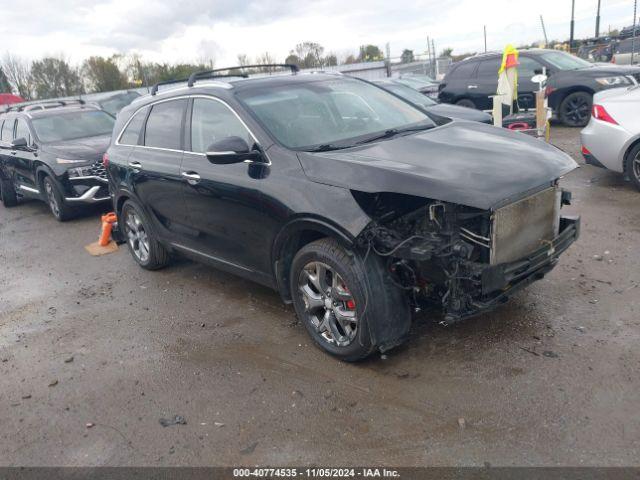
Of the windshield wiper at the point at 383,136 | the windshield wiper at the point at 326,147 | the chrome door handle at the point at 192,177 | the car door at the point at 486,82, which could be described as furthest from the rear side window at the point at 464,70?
the windshield wiper at the point at 326,147

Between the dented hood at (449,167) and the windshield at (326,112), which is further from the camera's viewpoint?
the windshield at (326,112)

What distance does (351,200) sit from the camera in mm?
3459

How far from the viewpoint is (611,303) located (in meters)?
4.24

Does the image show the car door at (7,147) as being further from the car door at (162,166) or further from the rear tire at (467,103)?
the rear tire at (467,103)

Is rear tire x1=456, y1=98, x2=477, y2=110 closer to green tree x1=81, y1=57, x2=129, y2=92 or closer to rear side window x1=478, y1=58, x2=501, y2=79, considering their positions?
rear side window x1=478, y1=58, x2=501, y2=79

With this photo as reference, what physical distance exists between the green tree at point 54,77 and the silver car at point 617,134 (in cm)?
3924

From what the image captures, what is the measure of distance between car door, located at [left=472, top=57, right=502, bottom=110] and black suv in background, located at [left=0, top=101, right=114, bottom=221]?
8460mm

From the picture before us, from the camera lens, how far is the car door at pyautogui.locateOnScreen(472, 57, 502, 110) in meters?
13.2

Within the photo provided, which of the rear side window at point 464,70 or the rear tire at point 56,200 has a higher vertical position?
the rear side window at point 464,70

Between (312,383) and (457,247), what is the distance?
4.32 feet

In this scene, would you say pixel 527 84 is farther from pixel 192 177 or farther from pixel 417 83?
pixel 192 177

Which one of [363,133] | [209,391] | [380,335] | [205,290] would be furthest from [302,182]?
[205,290]

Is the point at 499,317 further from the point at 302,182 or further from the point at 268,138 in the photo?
the point at 268,138

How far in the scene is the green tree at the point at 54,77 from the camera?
39.2m
